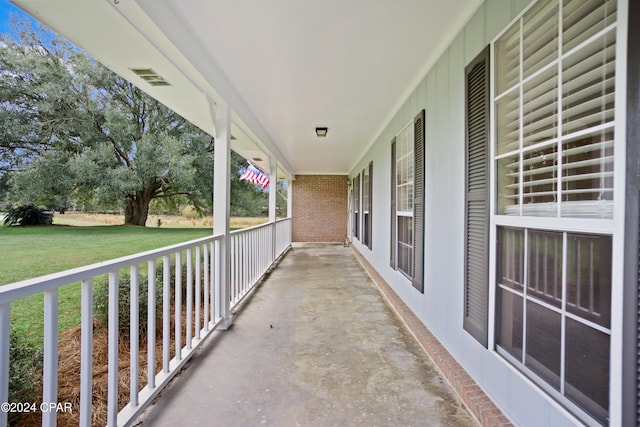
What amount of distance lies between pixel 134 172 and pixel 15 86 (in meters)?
2.99

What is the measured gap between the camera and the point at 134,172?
29.3 ft

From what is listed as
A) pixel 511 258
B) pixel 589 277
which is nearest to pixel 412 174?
pixel 511 258

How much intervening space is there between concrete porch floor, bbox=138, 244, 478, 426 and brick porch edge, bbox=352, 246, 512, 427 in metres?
0.06

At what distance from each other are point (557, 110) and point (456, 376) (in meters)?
1.72

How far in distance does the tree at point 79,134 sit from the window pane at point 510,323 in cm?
919

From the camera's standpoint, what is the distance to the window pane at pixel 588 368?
110 centimetres

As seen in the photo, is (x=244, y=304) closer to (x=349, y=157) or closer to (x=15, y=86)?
(x=349, y=157)

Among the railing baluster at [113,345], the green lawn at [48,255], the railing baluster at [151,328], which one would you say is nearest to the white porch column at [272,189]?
→ the green lawn at [48,255]

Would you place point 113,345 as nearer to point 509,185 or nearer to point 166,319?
point 166,319

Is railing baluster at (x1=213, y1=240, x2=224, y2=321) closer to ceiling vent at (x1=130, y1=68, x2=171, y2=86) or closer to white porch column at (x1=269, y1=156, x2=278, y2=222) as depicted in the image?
ceiling vent at (x1=130, y1=68, x2=171, y2=86)

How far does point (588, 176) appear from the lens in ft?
3.89

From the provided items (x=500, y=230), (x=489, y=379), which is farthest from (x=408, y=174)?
(x=489, y=379)

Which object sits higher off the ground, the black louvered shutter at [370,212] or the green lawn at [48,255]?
the black louvered shutter at [370,212]

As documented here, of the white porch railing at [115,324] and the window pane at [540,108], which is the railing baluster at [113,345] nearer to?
the white porch railing at [115,324]
